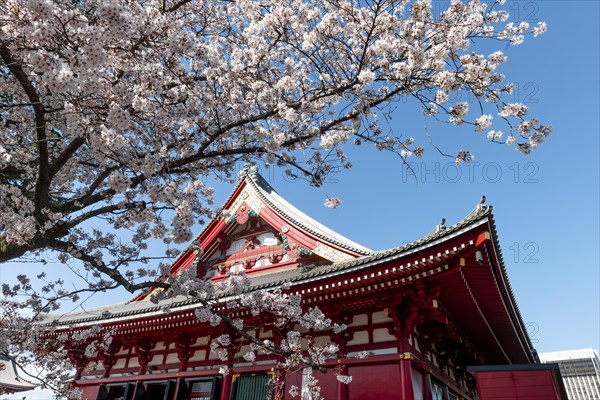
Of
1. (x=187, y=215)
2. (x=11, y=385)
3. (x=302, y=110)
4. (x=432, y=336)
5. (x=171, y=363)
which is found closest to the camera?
(x=187, y=215)

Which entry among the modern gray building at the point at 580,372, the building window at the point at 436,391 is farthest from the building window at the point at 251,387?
the modern gray building at the point at 580,372

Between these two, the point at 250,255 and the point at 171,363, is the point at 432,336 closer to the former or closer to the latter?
the point at 250,255

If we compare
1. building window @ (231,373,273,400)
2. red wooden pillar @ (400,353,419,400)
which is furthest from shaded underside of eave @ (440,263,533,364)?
building window @ (231,373,273,400)

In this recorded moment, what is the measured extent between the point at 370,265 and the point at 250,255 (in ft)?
17.8

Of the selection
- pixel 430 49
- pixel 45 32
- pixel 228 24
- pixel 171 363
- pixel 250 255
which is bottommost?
pixel 171 363

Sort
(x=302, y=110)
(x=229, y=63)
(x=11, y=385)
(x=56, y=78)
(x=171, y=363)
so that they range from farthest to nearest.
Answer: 1. (x=11, y=385)
2. (x=171, y=363)
3. (x=229, y=63)
4. (x=302, y=110)
5. (x=56, y=78)

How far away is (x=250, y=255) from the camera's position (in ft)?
37.5

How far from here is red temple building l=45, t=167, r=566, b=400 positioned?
21.7ft

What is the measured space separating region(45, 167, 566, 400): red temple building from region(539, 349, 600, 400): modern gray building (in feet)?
283

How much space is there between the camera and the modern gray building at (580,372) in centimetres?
7950

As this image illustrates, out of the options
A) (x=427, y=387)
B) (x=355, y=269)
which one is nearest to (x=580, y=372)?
(x=427, y=387)

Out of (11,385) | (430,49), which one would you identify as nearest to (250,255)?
(430,49)

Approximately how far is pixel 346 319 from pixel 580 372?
96.9 m

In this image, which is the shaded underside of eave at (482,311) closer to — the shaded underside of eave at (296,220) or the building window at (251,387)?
the shaded underside of eave at (296,220)
